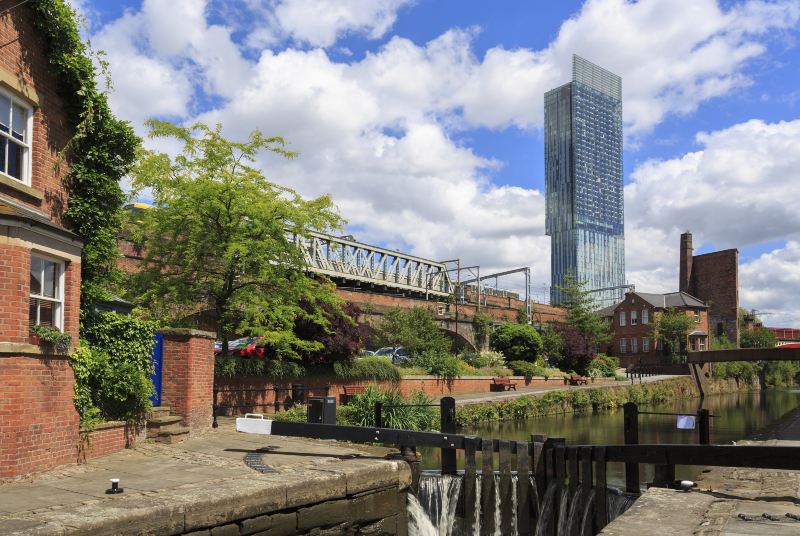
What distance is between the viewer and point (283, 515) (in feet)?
28.3

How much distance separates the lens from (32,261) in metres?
10.1

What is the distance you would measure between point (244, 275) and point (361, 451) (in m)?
8.15

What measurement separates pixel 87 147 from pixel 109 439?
17.3ft

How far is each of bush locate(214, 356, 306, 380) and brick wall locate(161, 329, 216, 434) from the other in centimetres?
639

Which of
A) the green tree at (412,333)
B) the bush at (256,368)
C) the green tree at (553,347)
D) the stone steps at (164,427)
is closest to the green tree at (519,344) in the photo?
the green tree at (553,347)

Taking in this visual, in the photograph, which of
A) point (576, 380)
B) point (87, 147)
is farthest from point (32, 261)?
point (576, 380)

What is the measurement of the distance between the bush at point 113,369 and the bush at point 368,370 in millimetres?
12420

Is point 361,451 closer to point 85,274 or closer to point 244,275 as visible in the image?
point 85,274

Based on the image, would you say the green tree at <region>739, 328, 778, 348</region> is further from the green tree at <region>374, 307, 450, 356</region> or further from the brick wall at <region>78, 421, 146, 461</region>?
the brick wall at <region>78, 421, 146, 461</region>

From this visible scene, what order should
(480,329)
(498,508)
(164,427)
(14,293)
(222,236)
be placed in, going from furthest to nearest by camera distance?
(480,329)
(222,236)
(164,427)
(498,508)
(14,293)

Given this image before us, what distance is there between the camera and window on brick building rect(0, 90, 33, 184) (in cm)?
1082

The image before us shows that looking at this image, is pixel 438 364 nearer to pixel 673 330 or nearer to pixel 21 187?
pixel 21 187

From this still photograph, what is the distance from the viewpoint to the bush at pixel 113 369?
431 inches

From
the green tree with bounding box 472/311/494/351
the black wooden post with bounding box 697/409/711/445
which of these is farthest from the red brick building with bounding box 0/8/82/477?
the green tree with bounding box 472/311/494/351
